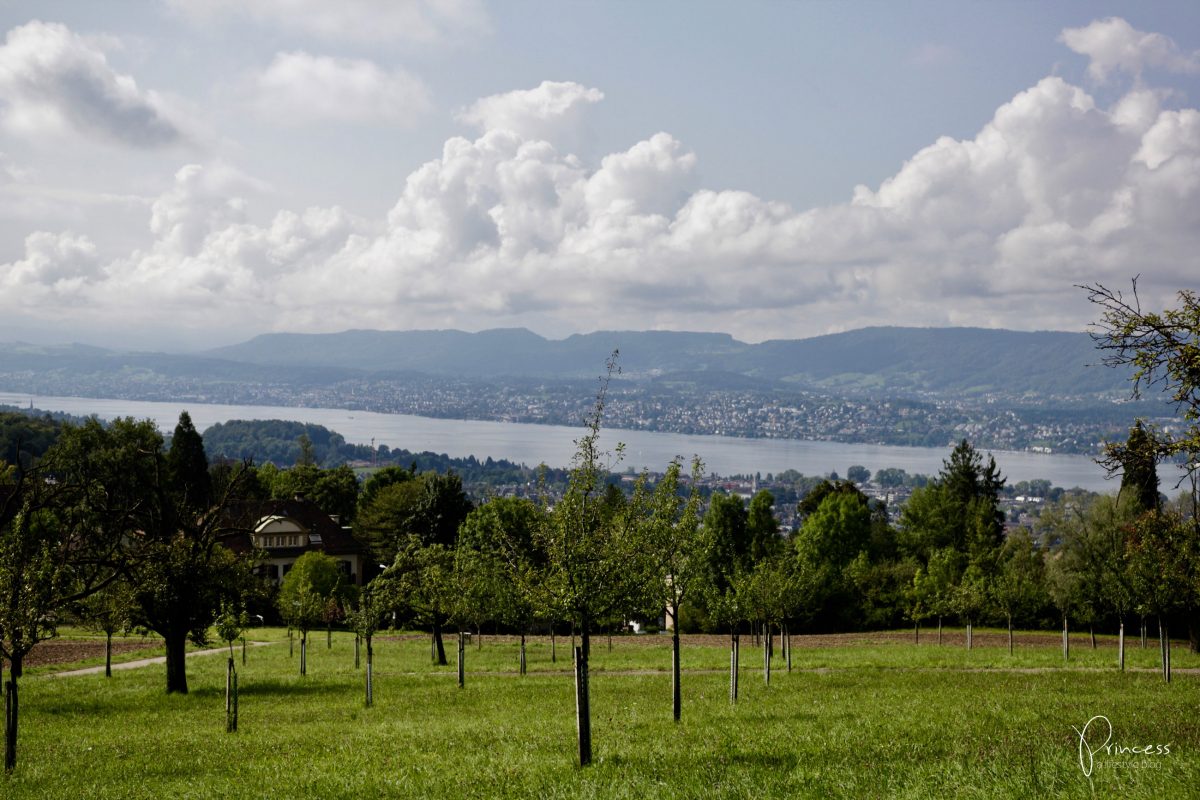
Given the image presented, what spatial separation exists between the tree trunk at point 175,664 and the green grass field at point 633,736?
573 mm

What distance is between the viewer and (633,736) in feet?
55.9

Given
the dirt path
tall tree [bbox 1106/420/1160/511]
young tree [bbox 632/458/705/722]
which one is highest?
tall tree [bbox 1106/420/1160/511]

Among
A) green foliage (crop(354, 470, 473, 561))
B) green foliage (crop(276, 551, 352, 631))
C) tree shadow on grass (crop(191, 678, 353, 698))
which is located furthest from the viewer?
green foliage (crop(354, 470, 473, 561))

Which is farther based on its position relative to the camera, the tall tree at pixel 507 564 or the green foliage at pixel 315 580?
the green foliage at pixel 315 580

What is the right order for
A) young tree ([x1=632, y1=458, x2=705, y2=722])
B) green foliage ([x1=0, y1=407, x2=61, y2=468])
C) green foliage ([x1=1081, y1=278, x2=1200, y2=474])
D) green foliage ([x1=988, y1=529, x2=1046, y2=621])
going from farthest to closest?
green foliage ([x1=0, y1=407, x2=61, y2=468]) < green foliage ([x1=988, y1=529, x2=1046, y2=621]) < young tree ([x1=632, y1=458, x2=705, y2=722]) < green foliage ([x1=1081, y1=278, x2=1200, y2=474])

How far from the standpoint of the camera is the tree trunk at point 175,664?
92.3 feet

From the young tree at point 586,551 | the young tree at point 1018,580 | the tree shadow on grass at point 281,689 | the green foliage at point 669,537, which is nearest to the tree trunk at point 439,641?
the tree shadow on grass at point 281,689

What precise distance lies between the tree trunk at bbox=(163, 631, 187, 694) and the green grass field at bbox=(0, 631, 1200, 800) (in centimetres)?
57

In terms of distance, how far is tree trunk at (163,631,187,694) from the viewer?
92.3ft

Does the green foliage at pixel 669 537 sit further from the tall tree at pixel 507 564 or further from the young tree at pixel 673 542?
the tall tree at pixel 507 564

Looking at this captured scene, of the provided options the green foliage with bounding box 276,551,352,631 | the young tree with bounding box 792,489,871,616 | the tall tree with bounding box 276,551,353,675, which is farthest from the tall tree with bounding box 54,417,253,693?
the young tree with bounding box 792,489,871,616

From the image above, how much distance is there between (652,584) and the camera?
19.4 metres

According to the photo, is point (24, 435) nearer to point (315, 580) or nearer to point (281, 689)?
point (315, 580)

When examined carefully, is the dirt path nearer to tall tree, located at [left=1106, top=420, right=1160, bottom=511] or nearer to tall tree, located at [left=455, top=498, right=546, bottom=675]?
tall tree, located at [left=455, top=498, right=546, bottom=675]
